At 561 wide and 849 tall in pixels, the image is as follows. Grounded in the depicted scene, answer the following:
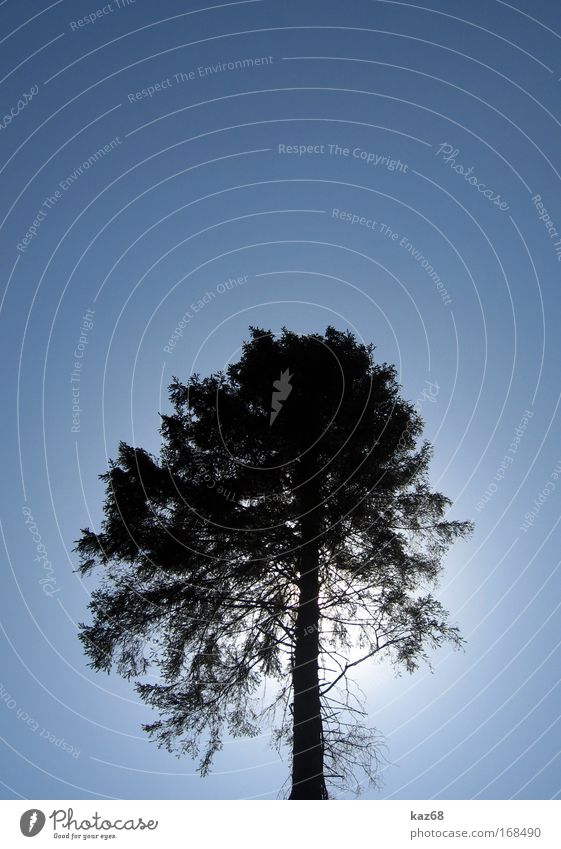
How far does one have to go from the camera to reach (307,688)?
858 cm

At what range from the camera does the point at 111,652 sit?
973 centimetres

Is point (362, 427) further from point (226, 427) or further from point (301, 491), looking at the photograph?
point (226, 427)

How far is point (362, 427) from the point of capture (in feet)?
37.2

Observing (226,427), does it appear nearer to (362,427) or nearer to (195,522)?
(195,522)

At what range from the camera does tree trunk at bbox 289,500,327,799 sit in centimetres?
783

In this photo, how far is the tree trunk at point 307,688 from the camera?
7828mm

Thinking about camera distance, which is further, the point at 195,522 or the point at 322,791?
the point at 195,522

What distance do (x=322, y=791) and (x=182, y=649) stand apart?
3.41 m

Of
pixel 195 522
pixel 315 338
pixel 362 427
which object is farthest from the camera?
pixel 315 338

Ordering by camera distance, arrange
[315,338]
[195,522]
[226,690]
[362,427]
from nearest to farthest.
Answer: [226,690]
[195,522]
[362,427]
[315,338]

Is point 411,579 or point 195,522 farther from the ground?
point 195,522
